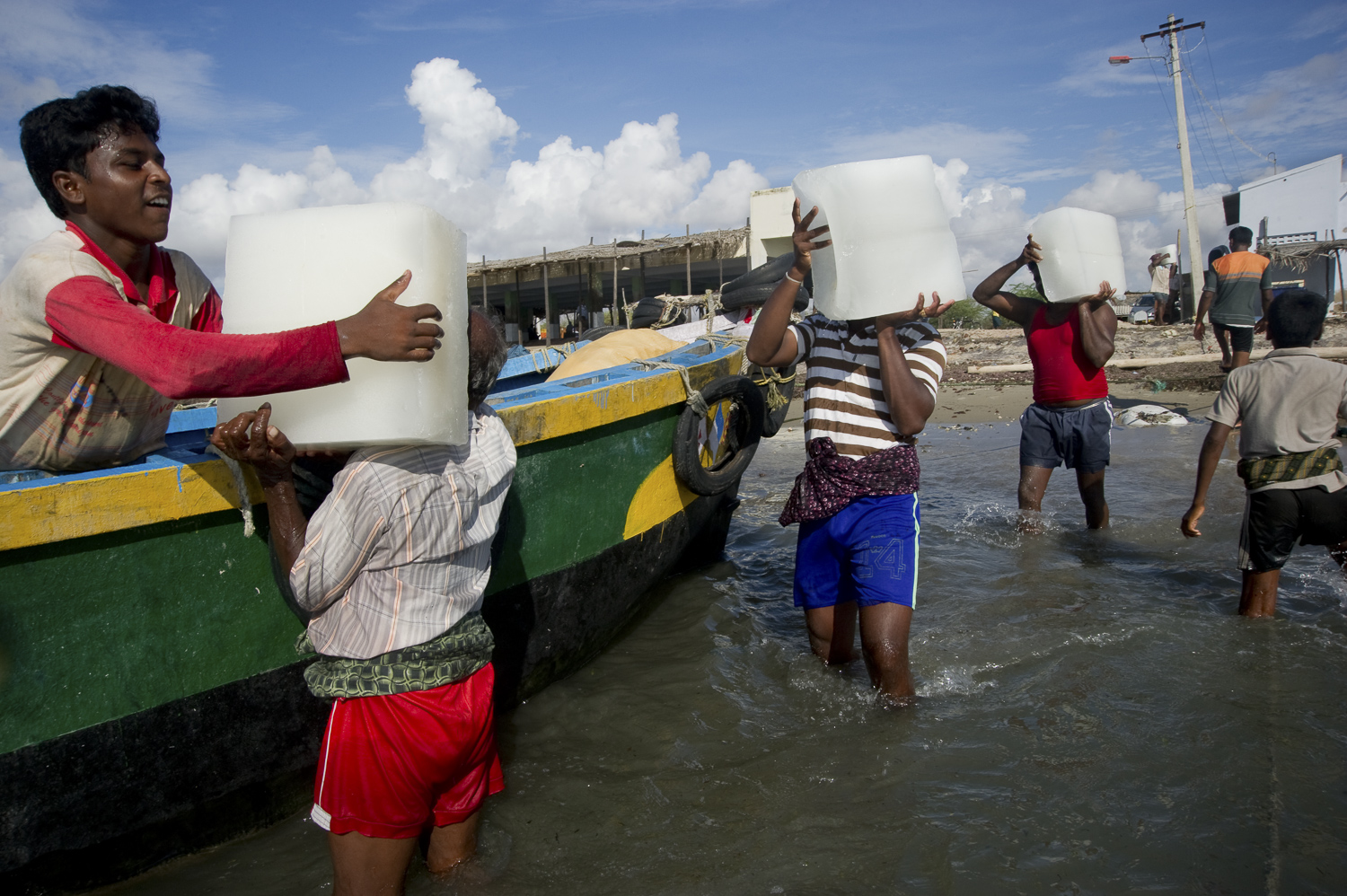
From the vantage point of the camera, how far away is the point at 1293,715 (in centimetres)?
286

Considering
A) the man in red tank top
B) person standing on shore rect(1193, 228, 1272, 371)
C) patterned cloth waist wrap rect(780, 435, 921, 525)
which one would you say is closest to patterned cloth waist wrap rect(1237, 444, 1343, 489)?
the man in red tank top

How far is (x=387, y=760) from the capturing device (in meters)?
1.74

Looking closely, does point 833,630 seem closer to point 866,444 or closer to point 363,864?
point 866,444

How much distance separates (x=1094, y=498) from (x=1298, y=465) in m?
1.70

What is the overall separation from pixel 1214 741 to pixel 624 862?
2021 mm

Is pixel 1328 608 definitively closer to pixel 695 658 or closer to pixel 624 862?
pixel 695 658

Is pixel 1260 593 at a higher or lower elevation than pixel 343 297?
lower

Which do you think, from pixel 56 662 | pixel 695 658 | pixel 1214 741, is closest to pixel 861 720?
pixel 695 658

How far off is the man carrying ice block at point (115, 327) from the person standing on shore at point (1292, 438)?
11.3 feet

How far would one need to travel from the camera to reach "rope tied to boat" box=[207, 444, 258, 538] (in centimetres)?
198

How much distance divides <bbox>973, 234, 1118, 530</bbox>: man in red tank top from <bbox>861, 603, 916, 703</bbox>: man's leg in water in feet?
8.36

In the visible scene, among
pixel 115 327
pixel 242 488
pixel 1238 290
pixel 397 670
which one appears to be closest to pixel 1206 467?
pixel 397 670

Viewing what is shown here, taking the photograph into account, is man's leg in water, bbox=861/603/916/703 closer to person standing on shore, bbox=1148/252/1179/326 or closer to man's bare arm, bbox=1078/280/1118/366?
man's bare arm, bbox=1078/280/1118/366

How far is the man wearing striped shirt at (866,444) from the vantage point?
8.68 ft
